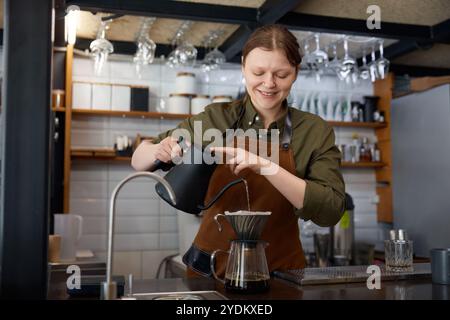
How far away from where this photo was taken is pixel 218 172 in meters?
2.10

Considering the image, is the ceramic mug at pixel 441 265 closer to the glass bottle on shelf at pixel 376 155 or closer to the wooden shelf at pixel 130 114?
the wooden shelf at pixel 130 114

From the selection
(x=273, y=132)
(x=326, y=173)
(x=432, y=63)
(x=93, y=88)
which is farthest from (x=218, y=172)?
(x=432, y=63)

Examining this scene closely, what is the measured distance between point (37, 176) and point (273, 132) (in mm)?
1103

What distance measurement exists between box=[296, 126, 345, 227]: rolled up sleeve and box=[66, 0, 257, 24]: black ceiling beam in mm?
1359

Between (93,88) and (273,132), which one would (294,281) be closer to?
(273,132)

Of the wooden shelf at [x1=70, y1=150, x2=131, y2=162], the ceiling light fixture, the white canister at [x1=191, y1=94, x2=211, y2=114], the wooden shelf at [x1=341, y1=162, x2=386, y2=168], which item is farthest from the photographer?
the wooden shelf at [x1=341, y1=162, x2=386, y2=168]

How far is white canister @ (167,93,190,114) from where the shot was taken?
4.20 m

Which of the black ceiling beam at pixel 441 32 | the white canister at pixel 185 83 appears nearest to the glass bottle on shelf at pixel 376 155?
the black ceiling beam at pixel 441 32

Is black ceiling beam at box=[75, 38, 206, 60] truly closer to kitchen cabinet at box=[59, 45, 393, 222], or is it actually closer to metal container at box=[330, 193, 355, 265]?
kitchen cabinet at box=[59, 45, 393, 222]

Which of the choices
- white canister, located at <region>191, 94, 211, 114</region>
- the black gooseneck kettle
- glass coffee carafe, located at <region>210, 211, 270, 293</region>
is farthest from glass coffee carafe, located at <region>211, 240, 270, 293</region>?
white canister, located at <region>191, 94, 211, 114</region>

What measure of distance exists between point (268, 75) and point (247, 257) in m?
0.68

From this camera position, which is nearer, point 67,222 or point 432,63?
point 67,222

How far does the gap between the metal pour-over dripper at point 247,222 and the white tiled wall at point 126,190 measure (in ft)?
9.10

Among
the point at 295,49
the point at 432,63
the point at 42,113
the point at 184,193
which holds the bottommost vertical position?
the point at 184,193
